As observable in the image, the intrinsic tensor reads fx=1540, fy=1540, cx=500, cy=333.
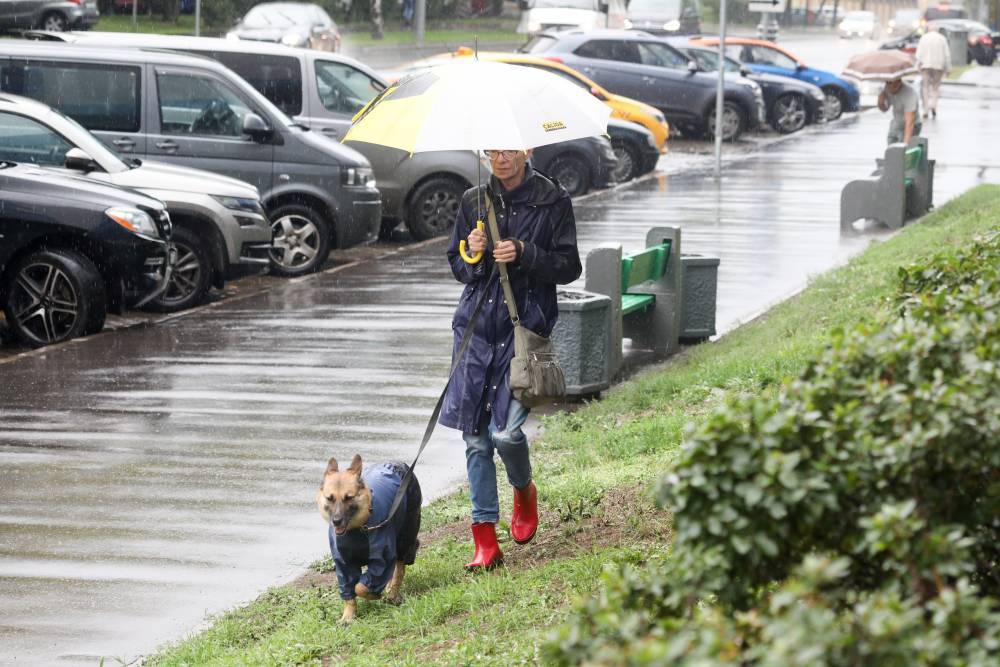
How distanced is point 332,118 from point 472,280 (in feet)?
36.4

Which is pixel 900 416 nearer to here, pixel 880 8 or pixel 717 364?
pixel 717 364

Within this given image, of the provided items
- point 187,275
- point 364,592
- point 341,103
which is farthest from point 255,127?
point 364,592

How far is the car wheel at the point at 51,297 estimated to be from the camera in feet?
38.4

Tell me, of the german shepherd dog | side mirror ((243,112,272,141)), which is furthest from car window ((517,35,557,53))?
the german shepherd dog

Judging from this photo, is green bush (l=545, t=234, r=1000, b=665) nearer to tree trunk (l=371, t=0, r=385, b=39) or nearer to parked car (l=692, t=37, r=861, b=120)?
parked car (l=692, t=37, r=861, b=120)

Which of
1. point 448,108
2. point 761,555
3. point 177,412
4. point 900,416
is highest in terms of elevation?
point 448,108

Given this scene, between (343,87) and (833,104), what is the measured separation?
61.9 feet

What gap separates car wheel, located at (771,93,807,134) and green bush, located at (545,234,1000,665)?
27969mm

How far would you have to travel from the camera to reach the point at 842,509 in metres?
3.23

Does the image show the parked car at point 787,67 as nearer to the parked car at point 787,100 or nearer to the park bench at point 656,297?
the parked car at point 787,100

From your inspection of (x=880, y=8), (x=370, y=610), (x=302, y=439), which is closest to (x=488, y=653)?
(x=370, y=610)

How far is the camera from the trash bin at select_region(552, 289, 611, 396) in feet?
31.9

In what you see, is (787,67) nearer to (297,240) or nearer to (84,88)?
(297,240)

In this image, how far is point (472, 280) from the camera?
6.17m
